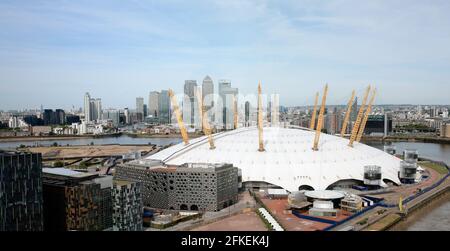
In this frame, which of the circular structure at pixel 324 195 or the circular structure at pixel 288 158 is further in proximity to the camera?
the circular structure at pixel 288 158

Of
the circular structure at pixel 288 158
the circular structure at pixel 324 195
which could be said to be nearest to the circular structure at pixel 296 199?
the circular structure at pixel 324 195

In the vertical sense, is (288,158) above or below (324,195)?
above

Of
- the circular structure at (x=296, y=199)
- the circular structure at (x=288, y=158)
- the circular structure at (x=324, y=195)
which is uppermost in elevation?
the circular structure at (x=288, y=158)

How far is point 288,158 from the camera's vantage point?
50.5 feet

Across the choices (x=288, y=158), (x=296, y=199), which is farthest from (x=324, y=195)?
(x=288, y=158)

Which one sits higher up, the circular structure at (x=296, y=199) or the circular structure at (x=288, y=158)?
the circular structure at (x=288, y=158)

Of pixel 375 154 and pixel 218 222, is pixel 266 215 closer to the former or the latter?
pixel 218 222

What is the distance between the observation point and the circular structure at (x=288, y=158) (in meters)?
14.7

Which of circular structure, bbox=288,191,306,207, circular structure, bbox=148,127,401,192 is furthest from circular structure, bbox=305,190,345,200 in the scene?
circular structure, bbox=148,127,401,192

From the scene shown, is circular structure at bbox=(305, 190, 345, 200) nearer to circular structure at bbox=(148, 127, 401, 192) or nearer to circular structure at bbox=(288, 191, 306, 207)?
circular structure at bbox=(288, 191, 306, 207)

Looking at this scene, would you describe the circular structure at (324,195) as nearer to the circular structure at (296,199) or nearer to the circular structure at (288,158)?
the circular structure at (296,199)

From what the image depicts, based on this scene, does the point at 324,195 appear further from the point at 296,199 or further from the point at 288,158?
the point at 288,158

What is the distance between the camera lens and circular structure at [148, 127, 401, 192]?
14.7 metres
